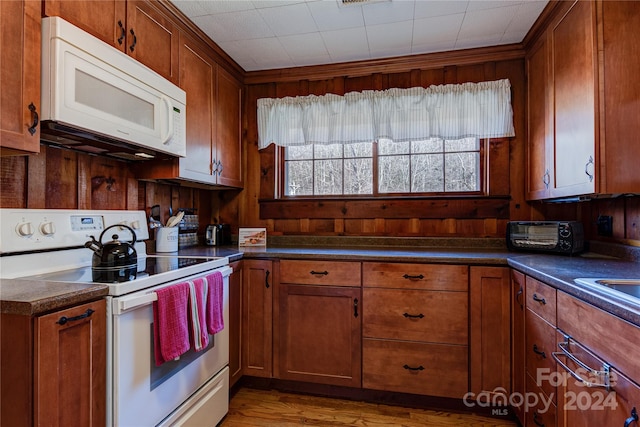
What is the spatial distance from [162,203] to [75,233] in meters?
0.74

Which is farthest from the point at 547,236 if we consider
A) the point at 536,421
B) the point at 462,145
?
the point at 536,421

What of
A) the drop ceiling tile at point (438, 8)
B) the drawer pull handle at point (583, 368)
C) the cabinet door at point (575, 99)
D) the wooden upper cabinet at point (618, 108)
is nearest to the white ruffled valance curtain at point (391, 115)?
the cabinet door at point (575, 99)

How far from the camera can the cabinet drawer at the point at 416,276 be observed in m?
1.92

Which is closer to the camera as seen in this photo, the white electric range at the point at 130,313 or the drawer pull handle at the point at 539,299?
the white electric range at the point at 130,313

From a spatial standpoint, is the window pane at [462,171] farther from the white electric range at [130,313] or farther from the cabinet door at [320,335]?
the white electric range at [130,313]

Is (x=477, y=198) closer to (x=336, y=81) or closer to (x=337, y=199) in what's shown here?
(x=337, y=199)

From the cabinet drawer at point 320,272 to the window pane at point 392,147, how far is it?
41.2 inches

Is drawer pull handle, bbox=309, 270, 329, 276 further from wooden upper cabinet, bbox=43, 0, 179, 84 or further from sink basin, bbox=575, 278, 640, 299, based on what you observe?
wooden upper cabinet, bbox=43, 0, 179, 84

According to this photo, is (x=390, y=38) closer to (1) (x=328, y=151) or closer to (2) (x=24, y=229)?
(1) (x=328, y=151)

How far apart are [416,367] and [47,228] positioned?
206 cm

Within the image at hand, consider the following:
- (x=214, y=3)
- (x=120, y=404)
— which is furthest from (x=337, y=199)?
(x=120, y=404)

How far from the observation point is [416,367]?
1.96m

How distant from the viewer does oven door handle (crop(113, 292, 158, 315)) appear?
3.79ft

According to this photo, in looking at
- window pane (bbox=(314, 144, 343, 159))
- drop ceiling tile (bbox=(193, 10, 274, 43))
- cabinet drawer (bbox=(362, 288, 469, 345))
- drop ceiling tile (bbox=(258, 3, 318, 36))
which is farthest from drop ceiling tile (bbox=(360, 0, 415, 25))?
cabinet drawer (bbox=(362, 288, 469, 345))
